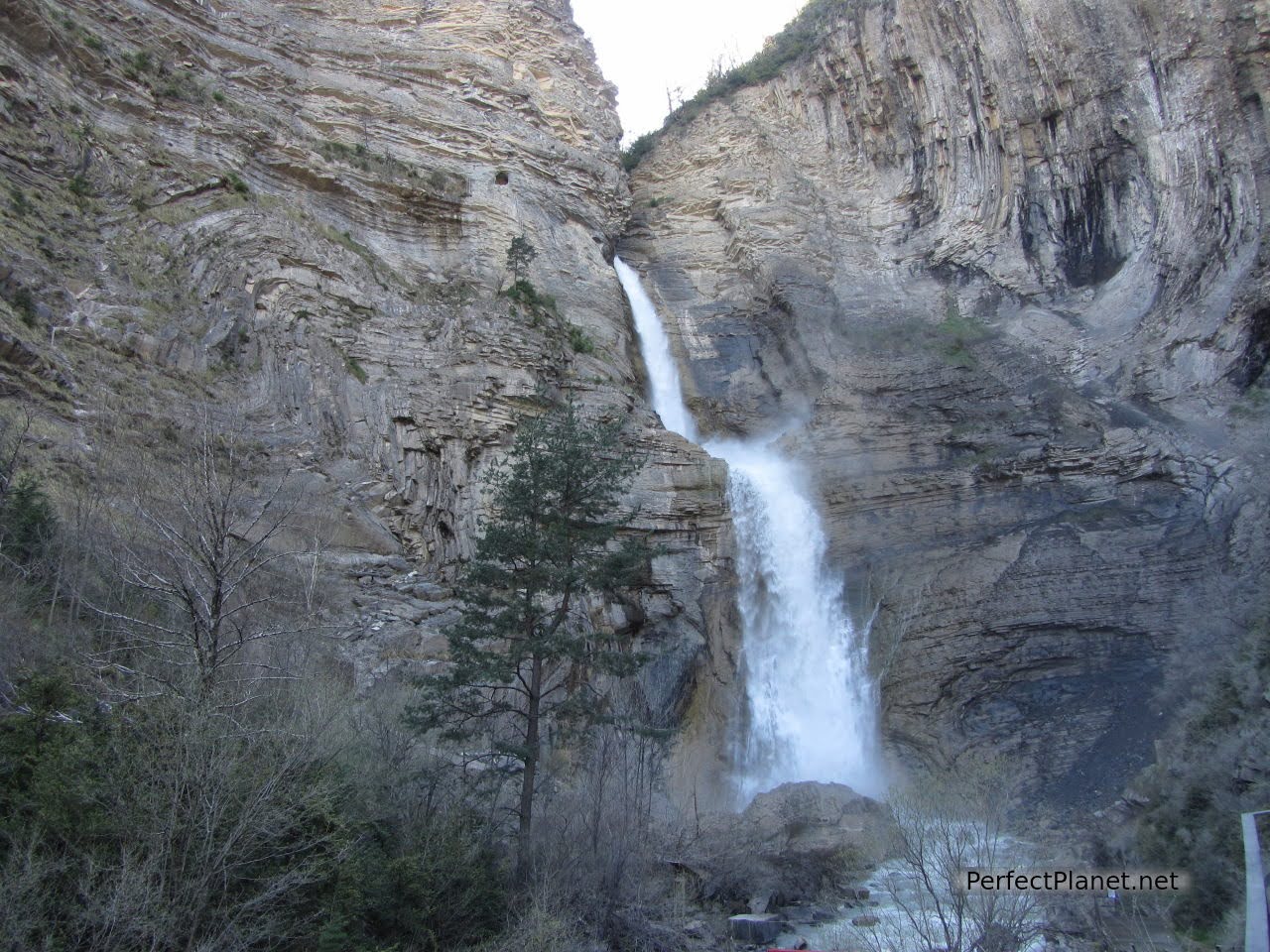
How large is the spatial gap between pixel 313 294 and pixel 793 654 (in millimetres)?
16258

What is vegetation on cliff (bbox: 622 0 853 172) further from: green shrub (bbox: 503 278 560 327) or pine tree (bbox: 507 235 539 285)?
green shrub (bbox: 503 278 560 327)

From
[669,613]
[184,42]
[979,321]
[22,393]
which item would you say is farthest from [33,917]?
[979,321]

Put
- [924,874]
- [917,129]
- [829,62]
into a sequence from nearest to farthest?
[924,874] → [917,129] → [829,62]

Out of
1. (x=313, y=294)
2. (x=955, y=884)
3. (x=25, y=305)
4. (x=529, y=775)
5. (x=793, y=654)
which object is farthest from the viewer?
(x=793, y=654)

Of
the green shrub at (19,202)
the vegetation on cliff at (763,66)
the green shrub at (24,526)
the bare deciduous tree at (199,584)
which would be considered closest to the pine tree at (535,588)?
the bare deciduous tree at (199,584)

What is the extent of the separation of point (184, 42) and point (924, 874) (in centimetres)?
3084

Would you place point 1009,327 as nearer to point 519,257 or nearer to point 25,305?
point 519,257

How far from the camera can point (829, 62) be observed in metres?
41.2

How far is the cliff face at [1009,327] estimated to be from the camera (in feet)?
75.7

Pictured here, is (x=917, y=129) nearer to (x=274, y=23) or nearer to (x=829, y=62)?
(x=829, y=62)

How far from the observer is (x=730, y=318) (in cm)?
3625

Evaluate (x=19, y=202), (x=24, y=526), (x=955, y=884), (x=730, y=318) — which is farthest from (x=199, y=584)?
(x=730, y=318)

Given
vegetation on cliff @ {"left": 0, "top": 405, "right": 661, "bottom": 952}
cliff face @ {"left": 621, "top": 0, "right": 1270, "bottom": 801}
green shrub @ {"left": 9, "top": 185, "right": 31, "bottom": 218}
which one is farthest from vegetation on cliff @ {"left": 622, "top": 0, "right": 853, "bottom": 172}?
vegetation on cliff @ {"left": 0, "top": 405, "right": 661, "bottom": 952}

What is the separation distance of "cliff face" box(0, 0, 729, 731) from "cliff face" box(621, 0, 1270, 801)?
6.06 meters
